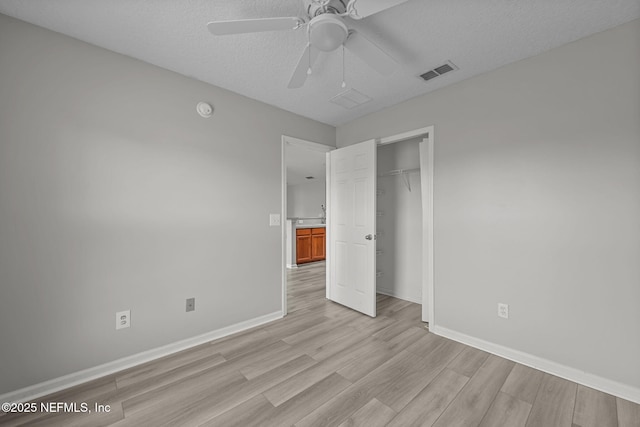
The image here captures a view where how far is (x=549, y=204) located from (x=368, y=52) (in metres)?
1.84

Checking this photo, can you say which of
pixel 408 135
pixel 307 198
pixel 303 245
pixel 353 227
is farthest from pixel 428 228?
pixel 307 198

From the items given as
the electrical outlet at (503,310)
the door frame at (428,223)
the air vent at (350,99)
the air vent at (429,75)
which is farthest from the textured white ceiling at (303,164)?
the electrical outlet at (503,310)

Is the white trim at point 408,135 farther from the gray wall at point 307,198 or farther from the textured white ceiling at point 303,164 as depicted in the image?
the gray wall at point 307,198

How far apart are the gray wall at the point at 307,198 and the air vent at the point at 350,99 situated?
483cm

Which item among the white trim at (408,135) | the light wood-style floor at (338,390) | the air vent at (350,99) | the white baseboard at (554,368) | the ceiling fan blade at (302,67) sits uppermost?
the air vent at (350,99)

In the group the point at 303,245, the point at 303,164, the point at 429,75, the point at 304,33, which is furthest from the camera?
the point at 303,164

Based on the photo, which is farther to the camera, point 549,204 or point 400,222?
point 400,222

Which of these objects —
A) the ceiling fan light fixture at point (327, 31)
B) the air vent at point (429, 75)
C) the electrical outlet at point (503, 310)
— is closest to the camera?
the ceiling fan light fixture at point (327, 31)

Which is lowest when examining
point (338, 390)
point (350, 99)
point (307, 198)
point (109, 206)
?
point (338, 390)

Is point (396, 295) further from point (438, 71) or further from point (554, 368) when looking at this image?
point (438, 71)

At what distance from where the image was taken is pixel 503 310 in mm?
2172

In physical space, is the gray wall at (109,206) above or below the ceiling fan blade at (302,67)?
below

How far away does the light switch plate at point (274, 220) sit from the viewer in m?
2.90

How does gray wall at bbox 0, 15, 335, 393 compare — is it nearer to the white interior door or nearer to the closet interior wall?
the white interior door
